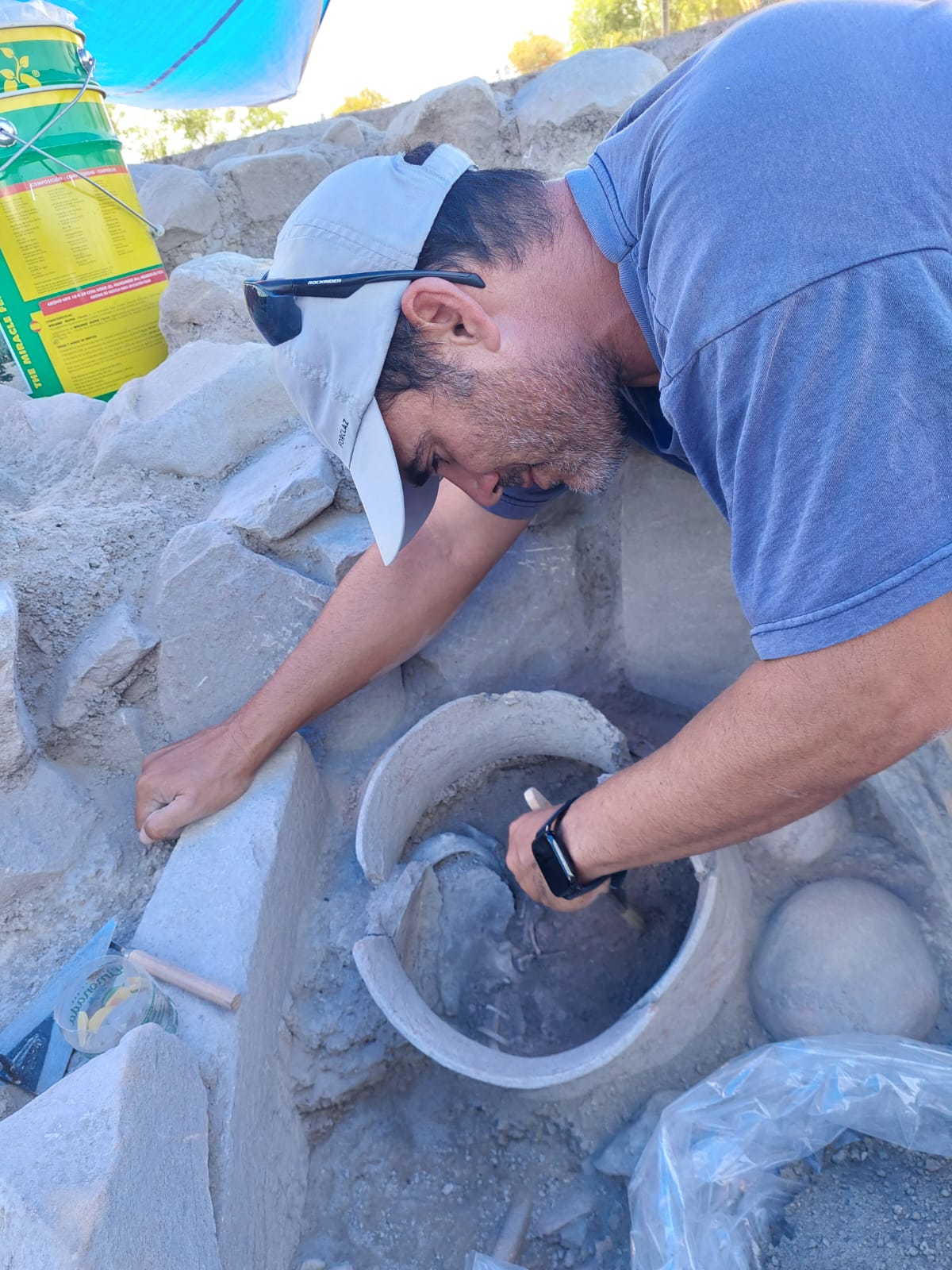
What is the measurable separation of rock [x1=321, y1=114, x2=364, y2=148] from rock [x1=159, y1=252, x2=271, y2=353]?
184cm

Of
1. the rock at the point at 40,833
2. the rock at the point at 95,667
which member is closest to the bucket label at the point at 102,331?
the rock at the point at 95,667

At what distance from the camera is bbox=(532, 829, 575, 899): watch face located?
1.32m

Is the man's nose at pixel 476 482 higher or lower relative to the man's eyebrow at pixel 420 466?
lower

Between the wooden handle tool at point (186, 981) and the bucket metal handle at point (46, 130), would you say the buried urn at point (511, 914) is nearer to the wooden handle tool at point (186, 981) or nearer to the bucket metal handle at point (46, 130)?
the wooden handle tool at point (186, 981)

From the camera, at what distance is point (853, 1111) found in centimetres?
128

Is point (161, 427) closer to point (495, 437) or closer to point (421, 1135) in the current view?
point (495, 437)

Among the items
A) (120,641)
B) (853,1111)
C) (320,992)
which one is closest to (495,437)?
(120,641)

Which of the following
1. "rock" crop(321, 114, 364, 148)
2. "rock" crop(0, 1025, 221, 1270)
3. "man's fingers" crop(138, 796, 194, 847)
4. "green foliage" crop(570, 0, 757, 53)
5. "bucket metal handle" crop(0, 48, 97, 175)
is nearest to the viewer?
→ "rock" crop(0, 1025, 221, 1270)

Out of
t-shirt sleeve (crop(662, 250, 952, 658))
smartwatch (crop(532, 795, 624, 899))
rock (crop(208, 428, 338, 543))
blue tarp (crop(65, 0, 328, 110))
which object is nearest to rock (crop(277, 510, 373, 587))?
rock (crop(208, 428, 338, 543))

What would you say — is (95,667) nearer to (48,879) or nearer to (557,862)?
(48,879)

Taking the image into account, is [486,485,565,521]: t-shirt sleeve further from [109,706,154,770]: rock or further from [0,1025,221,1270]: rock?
[0,1025,221,1270]: rock

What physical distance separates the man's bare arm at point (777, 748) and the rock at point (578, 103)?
2.87 m

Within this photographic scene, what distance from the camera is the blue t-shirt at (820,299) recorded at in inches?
34.8

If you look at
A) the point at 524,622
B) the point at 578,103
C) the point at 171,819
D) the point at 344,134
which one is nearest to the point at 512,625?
the point at 524,622
